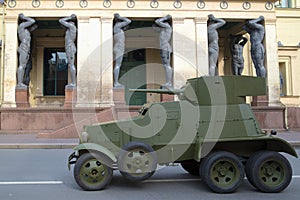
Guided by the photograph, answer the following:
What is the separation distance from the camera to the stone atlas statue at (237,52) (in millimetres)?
23328

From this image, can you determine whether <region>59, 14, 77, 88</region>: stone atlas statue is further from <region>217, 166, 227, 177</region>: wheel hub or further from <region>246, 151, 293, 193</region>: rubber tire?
<region>246, 151, 293, 193</region>: rubber tire

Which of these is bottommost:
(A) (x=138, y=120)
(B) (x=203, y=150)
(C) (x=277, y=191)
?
(C) (x=277, y=191)

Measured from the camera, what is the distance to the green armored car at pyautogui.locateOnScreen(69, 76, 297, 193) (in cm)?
609

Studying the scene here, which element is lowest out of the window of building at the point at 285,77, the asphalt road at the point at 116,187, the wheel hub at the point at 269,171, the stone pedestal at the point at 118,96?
the asphalt road at the point at 116,187

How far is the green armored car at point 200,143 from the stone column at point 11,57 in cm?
1504

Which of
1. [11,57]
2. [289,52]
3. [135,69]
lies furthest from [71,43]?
[289,52]

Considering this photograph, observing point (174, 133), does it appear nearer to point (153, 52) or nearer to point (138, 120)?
point (138, 120)

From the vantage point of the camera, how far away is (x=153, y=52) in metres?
25.2

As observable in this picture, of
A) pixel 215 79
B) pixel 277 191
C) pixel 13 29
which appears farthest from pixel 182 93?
pixel 13 29

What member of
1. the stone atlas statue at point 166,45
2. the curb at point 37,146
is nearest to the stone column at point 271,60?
the stone atlas statue at point 166,45

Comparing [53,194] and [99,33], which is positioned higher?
[99,33]

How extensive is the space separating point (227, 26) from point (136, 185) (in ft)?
64.8

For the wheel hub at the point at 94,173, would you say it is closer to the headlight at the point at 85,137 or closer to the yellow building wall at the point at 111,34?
the headlight at the point at 85,137

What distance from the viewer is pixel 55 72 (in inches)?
988
